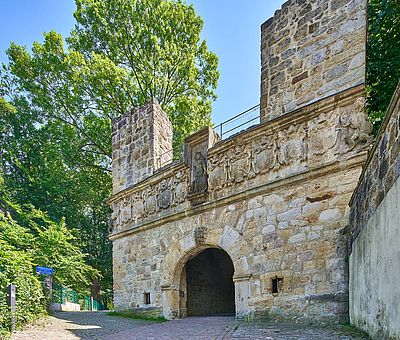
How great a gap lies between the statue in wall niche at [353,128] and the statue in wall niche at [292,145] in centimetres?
62

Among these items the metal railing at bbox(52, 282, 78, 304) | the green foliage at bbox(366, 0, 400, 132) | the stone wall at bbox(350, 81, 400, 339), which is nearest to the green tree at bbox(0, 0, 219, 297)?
the metal railing at bbox(52, 282, 78, 304)

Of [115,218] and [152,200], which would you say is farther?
[115,218]

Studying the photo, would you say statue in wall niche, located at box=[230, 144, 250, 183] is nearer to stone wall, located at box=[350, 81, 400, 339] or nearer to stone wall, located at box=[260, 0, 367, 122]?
stone wall, located at box=[260, 0, 367, 122]

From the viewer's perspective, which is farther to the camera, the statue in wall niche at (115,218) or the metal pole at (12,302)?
the statue in wall niche at (115,218)

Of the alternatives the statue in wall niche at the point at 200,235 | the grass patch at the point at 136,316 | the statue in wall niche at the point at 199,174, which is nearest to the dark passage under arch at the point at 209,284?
the grass patch at the point at 136,316

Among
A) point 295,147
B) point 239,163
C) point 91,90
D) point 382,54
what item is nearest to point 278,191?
point 295,147

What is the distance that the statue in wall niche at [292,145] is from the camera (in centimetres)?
691

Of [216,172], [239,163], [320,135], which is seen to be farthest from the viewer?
[216,172]

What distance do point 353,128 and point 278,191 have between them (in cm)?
164

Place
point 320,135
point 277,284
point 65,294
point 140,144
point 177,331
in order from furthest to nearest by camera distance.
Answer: point 65,294 → point 140,144 → point 277,284 → point 320,135 → point 177,331

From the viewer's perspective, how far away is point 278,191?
7.15 metres

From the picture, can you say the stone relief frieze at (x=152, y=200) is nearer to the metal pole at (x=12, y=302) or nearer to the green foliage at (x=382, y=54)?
the metal pole at (x=12, y=302)

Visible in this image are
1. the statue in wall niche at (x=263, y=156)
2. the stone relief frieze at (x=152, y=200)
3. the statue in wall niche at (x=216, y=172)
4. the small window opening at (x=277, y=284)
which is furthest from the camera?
the stone relief frieze at (x=152, y=200)

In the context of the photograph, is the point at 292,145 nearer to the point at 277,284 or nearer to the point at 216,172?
the point at 216,172
